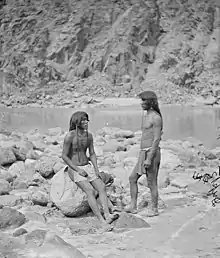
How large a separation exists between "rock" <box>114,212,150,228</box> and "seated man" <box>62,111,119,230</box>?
187mm

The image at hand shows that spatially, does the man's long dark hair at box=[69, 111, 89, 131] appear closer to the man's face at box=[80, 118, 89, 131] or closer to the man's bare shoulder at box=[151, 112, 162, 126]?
the man's face at box=[80, 118, 89, 131]

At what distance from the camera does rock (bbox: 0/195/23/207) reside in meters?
5.99

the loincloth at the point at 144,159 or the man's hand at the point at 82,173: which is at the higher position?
the loincloth at the point at 144,159

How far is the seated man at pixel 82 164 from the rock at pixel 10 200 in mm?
989

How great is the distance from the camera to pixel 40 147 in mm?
12164

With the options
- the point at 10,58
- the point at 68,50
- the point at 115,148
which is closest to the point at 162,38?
the point at 68,50

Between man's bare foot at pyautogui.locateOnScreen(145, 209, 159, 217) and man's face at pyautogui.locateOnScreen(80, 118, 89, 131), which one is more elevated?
man's face at pyautogui.locateOnScreen(80, 118, 89, 131)

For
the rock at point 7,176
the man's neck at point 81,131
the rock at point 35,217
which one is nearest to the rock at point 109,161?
the rock at point 7,176

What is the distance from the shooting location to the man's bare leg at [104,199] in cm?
509

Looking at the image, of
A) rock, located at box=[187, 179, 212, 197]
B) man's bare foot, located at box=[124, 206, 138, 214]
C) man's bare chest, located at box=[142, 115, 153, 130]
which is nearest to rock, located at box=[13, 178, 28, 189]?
man's bare foot, located at box=[124, 206, 138, 214]

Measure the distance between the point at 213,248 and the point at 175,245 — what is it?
39cm

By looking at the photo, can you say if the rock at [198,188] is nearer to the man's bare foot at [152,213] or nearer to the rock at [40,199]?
the man's bare foot at [152,213]

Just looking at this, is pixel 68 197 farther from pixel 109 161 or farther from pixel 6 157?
pixel 109 161

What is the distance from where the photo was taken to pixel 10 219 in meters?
5.07
